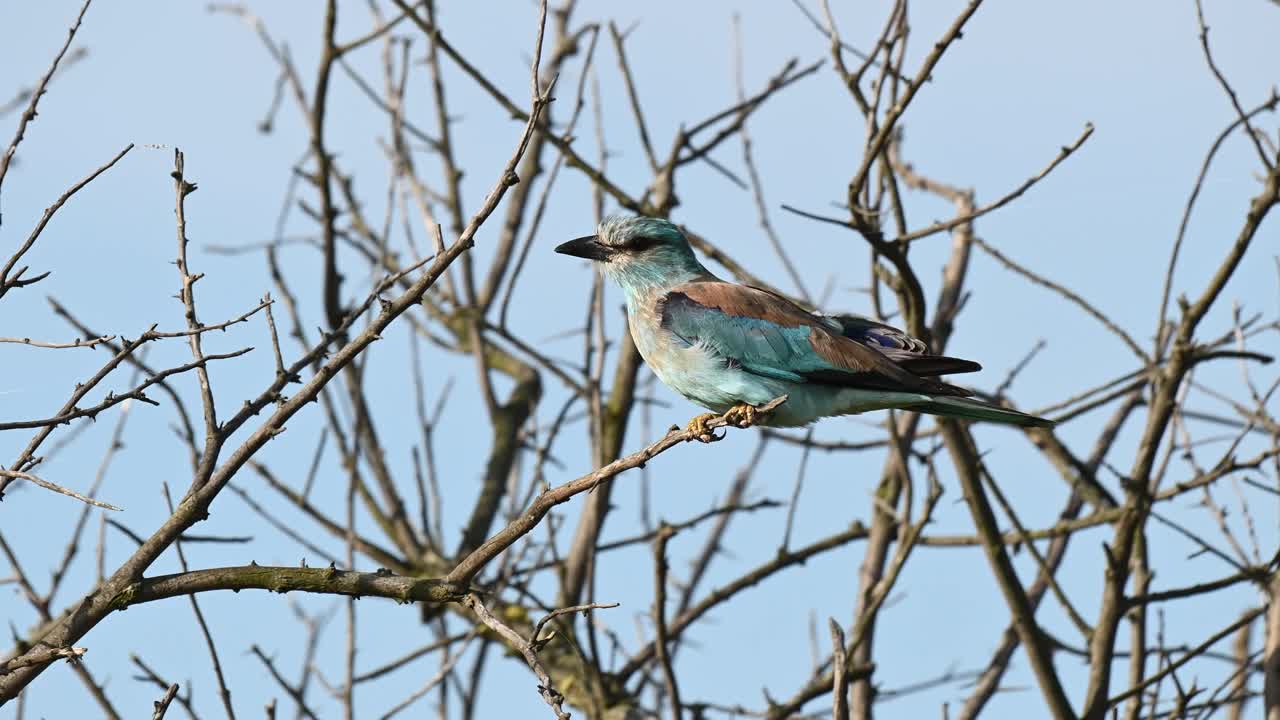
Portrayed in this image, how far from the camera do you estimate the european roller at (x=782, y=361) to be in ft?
18.4

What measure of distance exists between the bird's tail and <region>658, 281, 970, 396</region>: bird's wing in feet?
0.17

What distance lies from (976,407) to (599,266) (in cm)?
211

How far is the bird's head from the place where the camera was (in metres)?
6.57

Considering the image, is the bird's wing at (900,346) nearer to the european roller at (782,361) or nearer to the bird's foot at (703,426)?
the european roller at (782,361)

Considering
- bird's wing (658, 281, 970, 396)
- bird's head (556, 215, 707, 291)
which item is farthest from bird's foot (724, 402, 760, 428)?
bird's head (556, 215, 707, 291)

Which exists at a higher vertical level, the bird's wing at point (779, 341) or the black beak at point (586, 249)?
the black beak at point (586, 249)

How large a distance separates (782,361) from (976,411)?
2.66 ft

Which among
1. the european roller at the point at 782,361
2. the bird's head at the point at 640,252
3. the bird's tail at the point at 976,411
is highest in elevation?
the bird's head at the point at 640,252

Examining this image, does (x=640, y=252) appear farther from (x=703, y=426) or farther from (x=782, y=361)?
(x=703, y=426)

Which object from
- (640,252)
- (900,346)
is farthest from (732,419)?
(640,252)

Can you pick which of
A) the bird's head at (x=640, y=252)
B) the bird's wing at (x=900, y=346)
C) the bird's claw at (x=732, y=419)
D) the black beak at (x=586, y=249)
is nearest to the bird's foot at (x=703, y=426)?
the bird's claw at (x=732, y=419)

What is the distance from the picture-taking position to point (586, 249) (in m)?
6.73

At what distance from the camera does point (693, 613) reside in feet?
24.8

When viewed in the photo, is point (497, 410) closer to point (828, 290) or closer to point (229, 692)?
point (828, 290)
